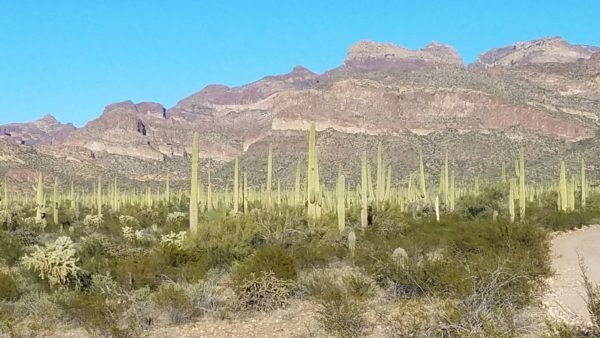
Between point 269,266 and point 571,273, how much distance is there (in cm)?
672

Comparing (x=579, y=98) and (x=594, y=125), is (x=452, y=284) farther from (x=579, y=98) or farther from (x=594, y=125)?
(x=579, y=98)

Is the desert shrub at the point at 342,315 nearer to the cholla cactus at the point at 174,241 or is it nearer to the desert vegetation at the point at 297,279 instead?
the desert vegetation at the point at 297,279

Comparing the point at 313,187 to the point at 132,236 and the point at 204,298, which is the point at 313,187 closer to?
the point at 132,236

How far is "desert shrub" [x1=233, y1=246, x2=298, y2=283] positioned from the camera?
1141 centimetres

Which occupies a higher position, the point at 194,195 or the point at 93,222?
the point at 194,195

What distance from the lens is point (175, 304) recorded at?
33.6ft

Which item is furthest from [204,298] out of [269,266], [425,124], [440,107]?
[440,107]

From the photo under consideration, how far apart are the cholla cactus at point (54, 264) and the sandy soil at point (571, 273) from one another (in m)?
8.45

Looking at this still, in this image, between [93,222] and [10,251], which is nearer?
[10,251]

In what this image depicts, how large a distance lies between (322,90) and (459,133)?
34880 millimetres

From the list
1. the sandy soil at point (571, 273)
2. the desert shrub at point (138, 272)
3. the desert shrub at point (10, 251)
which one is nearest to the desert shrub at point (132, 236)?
the desert shrub at point (10, 251)

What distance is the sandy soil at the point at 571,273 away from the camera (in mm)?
9523

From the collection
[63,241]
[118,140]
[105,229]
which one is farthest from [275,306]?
[118,140]

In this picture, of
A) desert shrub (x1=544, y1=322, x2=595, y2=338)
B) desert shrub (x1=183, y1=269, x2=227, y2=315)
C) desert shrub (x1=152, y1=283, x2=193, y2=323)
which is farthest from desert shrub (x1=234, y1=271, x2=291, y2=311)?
desert shrub (x1=544, y1=322, x2=595, y2=338)
